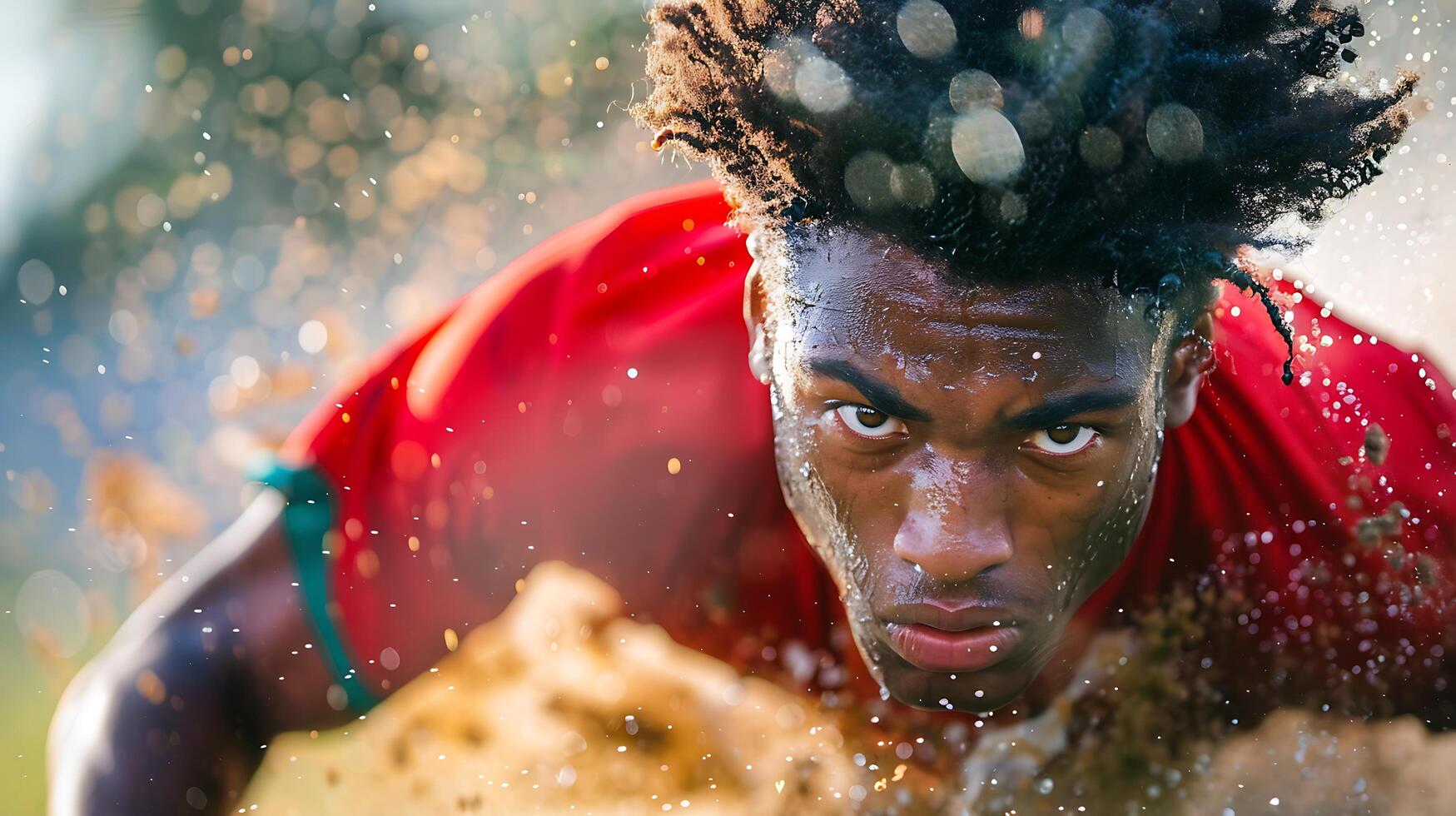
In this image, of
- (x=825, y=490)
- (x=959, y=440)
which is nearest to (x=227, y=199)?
(x=825, y=490)

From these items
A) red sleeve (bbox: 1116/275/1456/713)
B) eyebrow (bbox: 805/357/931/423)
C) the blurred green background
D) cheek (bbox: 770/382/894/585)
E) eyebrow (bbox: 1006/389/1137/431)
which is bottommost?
the blurred green background

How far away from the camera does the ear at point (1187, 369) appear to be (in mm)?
2484

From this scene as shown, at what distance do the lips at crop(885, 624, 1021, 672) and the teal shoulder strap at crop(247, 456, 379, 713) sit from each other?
1157mm

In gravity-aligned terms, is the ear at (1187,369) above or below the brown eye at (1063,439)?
below

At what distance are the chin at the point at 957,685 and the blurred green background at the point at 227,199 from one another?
570 cm

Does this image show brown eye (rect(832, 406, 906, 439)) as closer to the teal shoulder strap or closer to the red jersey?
the red jersey

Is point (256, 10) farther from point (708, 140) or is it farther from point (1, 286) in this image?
point (708, 140)

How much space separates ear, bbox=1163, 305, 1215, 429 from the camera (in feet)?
8.15

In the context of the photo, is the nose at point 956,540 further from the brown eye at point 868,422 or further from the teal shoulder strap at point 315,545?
the teal shoulder strap at point 315,545

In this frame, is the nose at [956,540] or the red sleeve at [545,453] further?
the red sleeve at [545,453]

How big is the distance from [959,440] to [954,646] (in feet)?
1.19

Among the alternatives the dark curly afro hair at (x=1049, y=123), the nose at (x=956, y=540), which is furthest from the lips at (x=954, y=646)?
the dark curly afro hair at (x=1049, y=123)

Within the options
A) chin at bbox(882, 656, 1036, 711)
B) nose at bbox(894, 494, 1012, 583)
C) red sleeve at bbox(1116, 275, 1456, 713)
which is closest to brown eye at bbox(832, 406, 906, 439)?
nose at bbox(894, 494, 1012, 583)

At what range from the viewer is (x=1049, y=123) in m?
1.95
